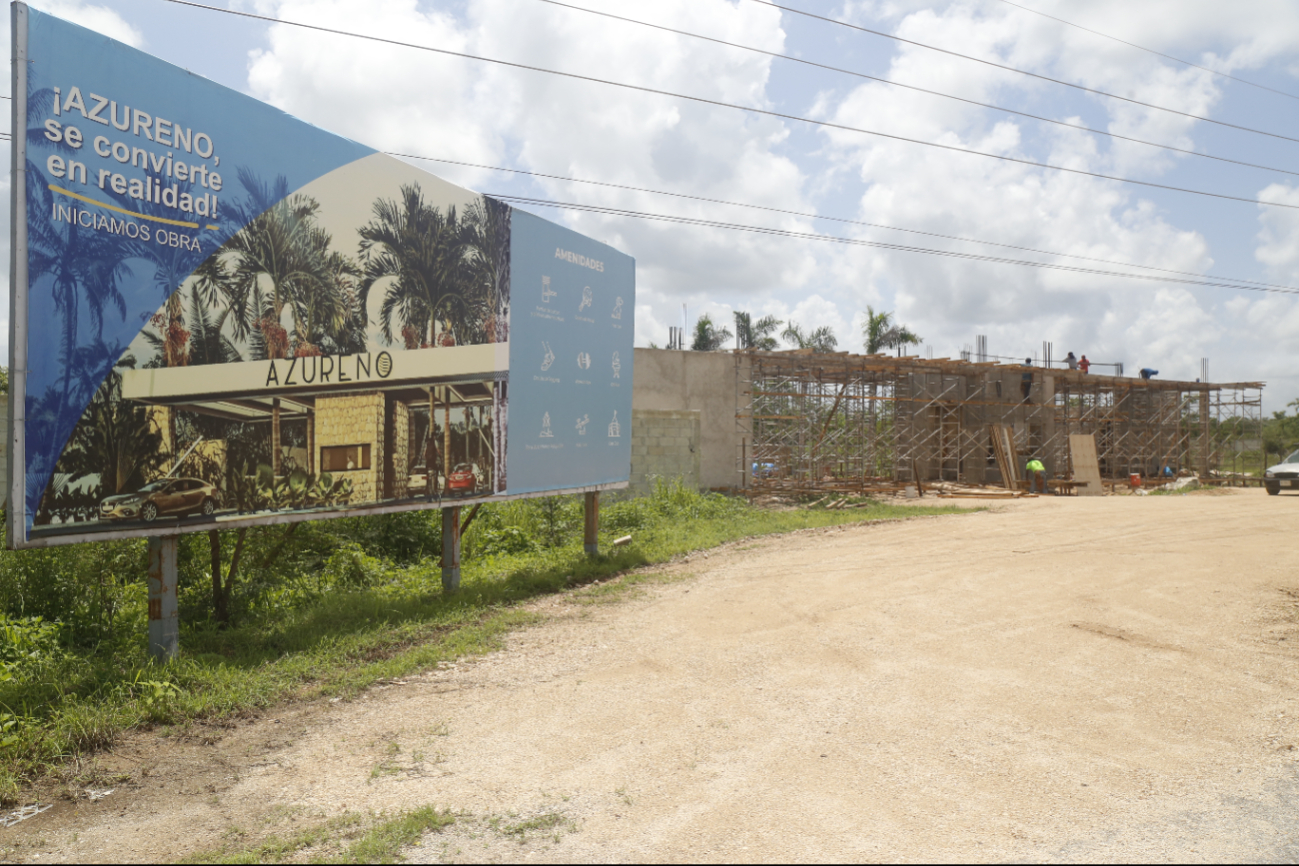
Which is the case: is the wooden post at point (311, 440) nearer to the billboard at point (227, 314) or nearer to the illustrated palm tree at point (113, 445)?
the billboard at point (227, 314)

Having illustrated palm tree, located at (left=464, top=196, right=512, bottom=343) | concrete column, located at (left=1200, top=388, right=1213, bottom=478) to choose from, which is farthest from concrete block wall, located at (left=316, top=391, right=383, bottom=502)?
Result: concrete column, located at (left=1200, top=388, right=1213, bottom=478)

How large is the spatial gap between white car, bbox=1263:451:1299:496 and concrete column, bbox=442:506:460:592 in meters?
25.2

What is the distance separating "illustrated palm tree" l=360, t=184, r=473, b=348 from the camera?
704 cm

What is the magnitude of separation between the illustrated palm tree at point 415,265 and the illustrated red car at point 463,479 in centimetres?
128

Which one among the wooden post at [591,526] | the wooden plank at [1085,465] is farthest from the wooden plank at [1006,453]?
the wooden post at [591,526]

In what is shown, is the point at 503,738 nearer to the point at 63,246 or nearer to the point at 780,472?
the point at 63,246

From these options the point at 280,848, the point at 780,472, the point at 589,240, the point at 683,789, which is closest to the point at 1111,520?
the point at 780,472

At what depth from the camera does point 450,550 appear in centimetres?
839

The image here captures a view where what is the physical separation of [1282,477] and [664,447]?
19.0 m

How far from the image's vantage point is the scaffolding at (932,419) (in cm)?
2302

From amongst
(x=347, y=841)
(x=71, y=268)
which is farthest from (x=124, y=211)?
(x=347, y=841)

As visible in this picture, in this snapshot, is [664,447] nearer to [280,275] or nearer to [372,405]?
[372,405]

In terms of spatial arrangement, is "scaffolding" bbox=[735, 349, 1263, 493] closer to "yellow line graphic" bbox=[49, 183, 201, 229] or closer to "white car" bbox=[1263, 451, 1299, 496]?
"white car" bbox=[1263, 451, 1299, 496]

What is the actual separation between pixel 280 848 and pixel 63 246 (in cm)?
371
